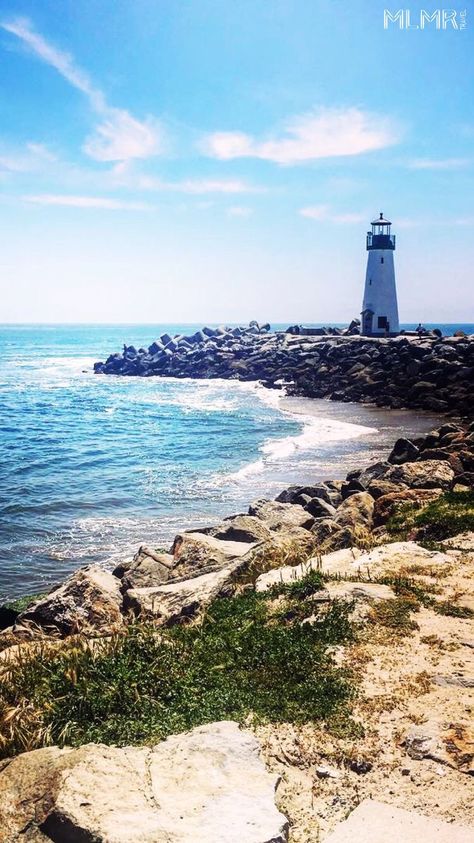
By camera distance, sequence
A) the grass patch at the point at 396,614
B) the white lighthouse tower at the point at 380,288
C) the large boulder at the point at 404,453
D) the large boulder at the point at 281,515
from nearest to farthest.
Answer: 1. the grass patch at the point at 396,614
2. the large boulder at the point at 281,515
3. the large boulder at the point at 404,453
4. the white lighthouse tower at the point at 380,288

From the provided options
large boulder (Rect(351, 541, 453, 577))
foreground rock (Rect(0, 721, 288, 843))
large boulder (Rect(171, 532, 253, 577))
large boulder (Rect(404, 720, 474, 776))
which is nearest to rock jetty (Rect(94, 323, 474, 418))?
large boulder (Rect(171, 532, 253, 577))

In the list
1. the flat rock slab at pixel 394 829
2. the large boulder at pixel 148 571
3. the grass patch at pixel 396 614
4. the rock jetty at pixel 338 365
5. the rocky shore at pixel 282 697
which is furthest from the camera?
the rock jetty at pixel 338 365

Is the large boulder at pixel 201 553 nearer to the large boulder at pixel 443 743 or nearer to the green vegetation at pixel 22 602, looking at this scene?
the green vegetation at pixel 22 602

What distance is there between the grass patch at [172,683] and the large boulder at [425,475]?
26.5 ft

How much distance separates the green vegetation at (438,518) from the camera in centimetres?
1067

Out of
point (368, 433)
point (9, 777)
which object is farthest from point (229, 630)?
point (368, 433)

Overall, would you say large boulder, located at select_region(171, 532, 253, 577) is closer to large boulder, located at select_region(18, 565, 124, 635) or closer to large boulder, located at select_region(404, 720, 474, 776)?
large boulder, located at select_region(18, 565, 124, 635)

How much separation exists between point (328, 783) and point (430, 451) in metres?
15.2

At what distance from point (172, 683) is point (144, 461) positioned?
20.6 m

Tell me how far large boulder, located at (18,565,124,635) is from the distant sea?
410 centimetres

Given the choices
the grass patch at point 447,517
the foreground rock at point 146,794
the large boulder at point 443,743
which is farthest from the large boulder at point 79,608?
the grass patch at point 447,517

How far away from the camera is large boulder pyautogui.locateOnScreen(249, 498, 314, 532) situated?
13.8m

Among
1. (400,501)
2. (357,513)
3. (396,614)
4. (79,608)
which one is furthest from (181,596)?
(400,501)

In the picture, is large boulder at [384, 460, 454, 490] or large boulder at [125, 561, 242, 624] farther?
large boulder at [384, 460, 454, 490]
